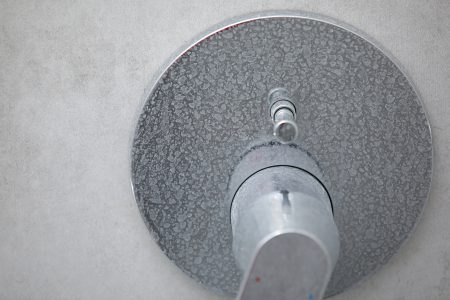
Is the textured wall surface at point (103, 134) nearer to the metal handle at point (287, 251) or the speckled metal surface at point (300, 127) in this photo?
the speckled metal surface at point (300, 127)

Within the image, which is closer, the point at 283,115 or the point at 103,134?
the point at 283,115

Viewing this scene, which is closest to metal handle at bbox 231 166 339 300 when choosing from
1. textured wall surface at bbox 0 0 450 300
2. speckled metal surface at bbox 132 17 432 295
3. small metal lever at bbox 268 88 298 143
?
small metal lever at bbox 268 88 298 143

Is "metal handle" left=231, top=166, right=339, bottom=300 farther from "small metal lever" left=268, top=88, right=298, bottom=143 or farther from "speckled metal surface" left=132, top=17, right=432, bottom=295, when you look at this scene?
"speckled metal surface" left=132, top=17, right=432, bottom=295

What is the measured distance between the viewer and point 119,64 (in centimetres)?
106

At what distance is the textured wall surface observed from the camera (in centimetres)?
103

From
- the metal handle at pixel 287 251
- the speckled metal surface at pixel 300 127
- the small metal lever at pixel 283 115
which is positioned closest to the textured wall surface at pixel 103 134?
the speckled metal surface at pixel 300 127

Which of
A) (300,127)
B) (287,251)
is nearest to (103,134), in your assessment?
(300,127)

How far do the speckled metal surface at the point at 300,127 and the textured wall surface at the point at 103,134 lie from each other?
88 millimetres

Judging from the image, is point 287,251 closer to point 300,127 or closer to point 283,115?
point 283,115

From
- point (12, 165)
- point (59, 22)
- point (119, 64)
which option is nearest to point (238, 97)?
point (119, 64)

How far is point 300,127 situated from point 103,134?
0.39 meters

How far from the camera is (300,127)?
95 centimetres

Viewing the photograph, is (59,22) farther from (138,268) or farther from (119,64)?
(138,268)

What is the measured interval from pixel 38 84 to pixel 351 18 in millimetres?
596
